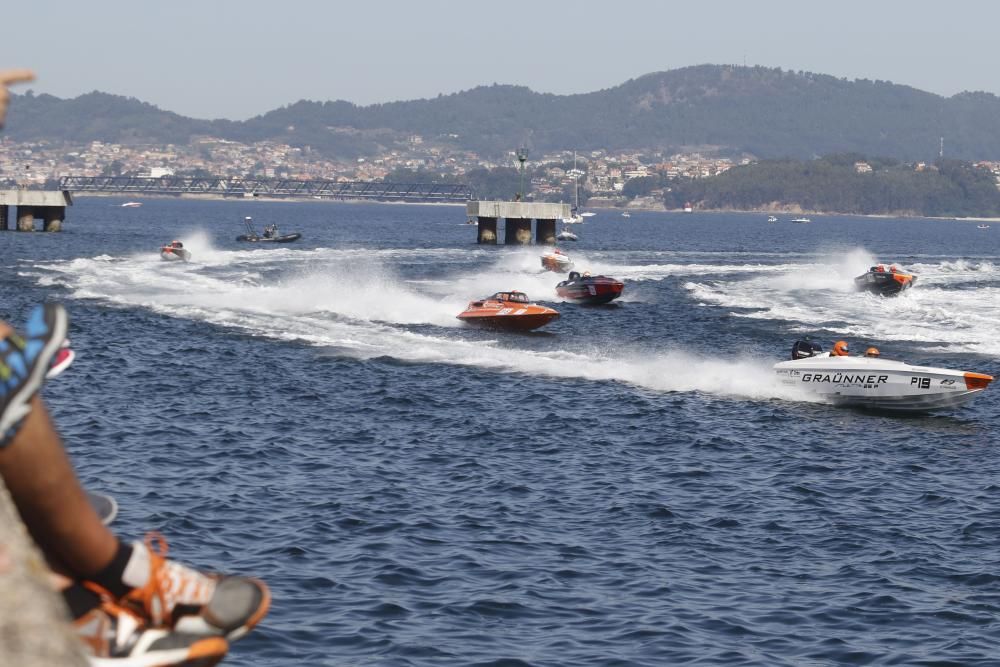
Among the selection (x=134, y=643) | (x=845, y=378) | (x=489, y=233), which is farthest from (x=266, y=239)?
(x=134, y=643)

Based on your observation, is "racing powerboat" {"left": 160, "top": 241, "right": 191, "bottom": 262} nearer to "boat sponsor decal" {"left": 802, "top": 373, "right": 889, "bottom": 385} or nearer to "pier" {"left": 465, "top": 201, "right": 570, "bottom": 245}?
"pier" {"left": 465, "top": 201, "right": 570, "bottom": 245}

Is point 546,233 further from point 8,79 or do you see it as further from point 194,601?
point 8,79

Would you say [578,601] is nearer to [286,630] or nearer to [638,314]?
[286,630]

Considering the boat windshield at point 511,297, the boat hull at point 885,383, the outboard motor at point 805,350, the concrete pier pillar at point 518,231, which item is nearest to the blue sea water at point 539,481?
the boat hull at point 885,383

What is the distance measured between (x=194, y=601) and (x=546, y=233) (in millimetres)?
137230

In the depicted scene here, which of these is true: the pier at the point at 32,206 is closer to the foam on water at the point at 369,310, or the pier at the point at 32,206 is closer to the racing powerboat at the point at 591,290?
the foam on water at the point at 369,310

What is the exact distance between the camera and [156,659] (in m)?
5.48

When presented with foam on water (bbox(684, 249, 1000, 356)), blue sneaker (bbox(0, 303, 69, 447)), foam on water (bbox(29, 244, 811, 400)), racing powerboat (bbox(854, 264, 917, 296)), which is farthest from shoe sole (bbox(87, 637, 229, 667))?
racing powerboat (bbox(854, 264, 917, 296))

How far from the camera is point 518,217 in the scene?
137 m

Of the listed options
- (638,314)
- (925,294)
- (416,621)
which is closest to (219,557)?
(416,621)

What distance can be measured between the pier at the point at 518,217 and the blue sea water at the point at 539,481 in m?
71.2

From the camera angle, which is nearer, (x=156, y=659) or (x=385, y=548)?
(x=156, y=659)

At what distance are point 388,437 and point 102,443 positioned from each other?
6922mm

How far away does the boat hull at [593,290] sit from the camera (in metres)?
70.9
